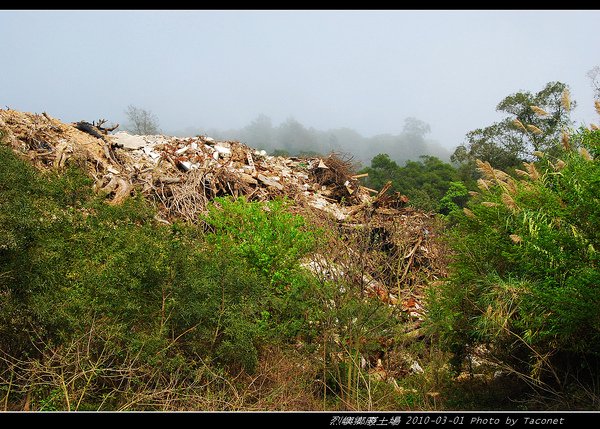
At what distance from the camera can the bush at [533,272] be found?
18.9 ft

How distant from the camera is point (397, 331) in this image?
7730 millimetres

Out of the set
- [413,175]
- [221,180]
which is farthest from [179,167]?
[413,175]

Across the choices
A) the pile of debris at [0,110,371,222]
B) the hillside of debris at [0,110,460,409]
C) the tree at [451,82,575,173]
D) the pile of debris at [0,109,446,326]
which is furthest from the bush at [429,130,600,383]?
the tree at [451,82,575,173]

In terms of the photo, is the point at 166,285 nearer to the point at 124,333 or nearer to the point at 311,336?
the point at 124,333

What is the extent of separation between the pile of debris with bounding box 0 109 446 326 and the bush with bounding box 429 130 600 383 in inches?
66.3

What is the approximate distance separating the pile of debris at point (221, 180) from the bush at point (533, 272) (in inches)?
66.3

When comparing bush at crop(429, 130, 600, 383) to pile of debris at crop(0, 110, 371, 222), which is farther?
pile of debris at crop(0, 110, 371, 222)

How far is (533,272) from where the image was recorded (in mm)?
6609

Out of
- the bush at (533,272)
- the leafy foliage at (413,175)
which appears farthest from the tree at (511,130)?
the bush at (533,272)

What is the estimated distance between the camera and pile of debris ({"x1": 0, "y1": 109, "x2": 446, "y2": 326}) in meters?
11.5

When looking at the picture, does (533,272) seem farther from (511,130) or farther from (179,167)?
(511,130)

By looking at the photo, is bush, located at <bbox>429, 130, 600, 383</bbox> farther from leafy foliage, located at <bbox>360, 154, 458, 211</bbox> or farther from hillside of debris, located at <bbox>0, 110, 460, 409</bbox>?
leafy foliage, located at <bbox>360, 154, 458, 211</bbox>
